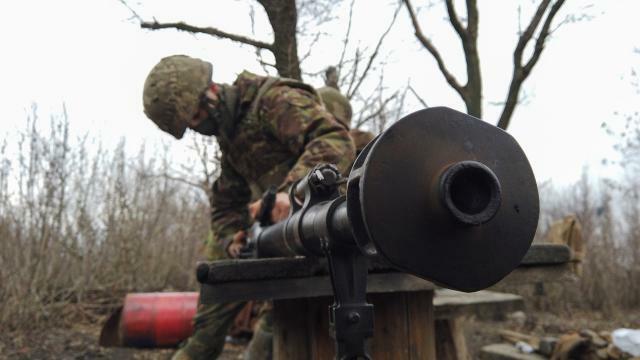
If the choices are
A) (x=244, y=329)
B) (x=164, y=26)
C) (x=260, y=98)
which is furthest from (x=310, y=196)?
(x=164, y=26)

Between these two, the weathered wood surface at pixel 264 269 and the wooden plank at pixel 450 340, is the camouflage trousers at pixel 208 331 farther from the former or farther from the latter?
the weathered wood surface at pixel 264 269

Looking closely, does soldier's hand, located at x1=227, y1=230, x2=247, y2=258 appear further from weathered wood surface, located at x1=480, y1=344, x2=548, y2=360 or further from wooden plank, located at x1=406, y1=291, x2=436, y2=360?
weathered wood surface, located at x1=480, y1=344, x2=548, y2=360

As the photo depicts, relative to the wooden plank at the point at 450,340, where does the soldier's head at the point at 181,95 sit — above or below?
above

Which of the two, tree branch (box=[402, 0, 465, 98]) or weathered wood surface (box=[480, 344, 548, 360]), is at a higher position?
tree branch (box=[402, 0, 465, 98])

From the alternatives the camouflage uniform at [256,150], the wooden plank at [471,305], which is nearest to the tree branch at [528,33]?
the wooden plank at [471,305]

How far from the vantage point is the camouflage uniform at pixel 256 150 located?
116 inches

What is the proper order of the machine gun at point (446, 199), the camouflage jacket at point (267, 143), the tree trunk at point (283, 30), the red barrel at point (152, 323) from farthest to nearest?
the tree trunk at point (283, 30) < the red barrel at point (152, 323) < the camouflage jacket at point (267, 143) < the machine gun at point (446, 199)

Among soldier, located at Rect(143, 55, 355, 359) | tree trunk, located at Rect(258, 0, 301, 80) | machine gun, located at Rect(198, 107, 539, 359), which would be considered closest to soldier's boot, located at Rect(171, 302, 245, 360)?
soldier, located at Rect(143, 55, 355, 359)

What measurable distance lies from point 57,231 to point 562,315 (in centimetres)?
689

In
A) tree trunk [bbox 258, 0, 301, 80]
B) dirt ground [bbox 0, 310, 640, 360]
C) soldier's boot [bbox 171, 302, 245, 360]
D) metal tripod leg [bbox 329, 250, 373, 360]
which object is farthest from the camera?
tree trunk [bbox 258, 0, 301, 80]

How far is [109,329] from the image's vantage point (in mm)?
5750

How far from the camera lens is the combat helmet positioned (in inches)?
137

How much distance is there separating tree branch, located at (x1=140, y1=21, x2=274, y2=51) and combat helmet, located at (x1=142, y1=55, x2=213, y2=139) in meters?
3.18

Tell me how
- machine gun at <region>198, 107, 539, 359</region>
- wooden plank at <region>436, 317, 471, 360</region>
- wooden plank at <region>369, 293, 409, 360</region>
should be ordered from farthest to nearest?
wooden plank at <region>436, 317, 471, 360</region>
wooden plank at <region>369, 293, 409, 360</region>
machine gun at <region>198, 107, 539, 359</region>
